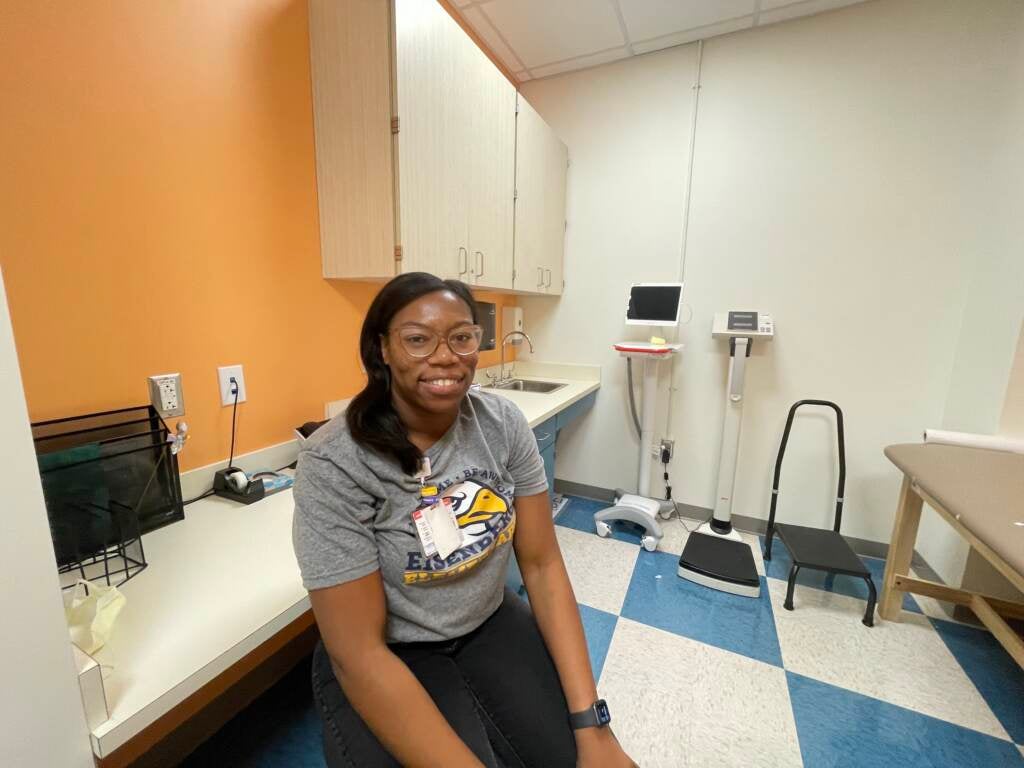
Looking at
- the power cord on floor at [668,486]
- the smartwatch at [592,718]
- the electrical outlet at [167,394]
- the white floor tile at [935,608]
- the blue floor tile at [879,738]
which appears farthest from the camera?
the power cord on floor at [668,486]

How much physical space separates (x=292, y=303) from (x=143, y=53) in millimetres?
722

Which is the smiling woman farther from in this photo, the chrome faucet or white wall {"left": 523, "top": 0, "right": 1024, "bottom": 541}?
white wall {"left": 523, "top": 0, "right": 1024, "bottom": 541}

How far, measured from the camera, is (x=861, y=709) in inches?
56.5

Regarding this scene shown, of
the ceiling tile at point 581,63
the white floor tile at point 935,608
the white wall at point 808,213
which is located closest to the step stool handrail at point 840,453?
the white wall at point 808,213

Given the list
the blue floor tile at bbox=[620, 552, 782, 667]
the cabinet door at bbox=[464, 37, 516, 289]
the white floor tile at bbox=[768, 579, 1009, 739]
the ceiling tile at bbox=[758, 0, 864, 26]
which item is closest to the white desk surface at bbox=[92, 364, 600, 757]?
the cabinet door at bbox=[464, 37, 516, 289]

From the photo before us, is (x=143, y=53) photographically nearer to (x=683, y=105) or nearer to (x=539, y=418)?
(x=539, y=418)

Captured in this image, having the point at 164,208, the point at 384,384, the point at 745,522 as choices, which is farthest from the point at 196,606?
the point at 745,522

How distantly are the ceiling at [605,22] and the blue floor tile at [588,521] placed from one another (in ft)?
8.90

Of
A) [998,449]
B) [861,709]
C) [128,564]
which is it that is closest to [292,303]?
[128,564]

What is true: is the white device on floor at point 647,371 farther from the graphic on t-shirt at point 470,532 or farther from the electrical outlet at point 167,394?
the electrical outlet at point 167,394

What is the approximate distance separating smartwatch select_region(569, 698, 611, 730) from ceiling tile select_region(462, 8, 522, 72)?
9.18 ft

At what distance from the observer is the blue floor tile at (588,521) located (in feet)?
8.36

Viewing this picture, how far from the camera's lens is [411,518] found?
849 mm

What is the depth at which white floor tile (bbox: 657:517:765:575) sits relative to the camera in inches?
92.5
